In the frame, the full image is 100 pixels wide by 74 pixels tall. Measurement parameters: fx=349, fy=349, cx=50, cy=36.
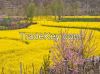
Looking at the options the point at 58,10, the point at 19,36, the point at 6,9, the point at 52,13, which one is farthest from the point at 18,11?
the point at 19,36

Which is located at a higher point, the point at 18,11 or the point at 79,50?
the point at 79,50

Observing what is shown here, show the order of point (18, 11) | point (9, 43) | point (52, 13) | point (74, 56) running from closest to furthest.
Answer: point (74, 56) < point (9, 43) < point (52, 13) < point (18, 11)

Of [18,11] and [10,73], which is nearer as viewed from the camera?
[10,73]

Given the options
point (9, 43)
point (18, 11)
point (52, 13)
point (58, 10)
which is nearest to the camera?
point (9, 43)

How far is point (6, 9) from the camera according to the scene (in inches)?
4520

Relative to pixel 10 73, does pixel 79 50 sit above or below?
above

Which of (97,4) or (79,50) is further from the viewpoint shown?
(97,4)

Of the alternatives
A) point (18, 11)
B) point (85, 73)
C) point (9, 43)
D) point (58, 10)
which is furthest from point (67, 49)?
point (18, 11)

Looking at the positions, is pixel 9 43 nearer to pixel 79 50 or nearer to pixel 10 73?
pixel 10 73

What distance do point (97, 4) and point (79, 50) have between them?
118512 mm

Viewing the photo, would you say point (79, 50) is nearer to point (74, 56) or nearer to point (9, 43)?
point (74, 56)

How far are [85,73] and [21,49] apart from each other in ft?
57.2

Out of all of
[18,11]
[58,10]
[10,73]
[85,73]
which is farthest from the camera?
[18,11]

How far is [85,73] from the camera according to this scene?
1393cm
